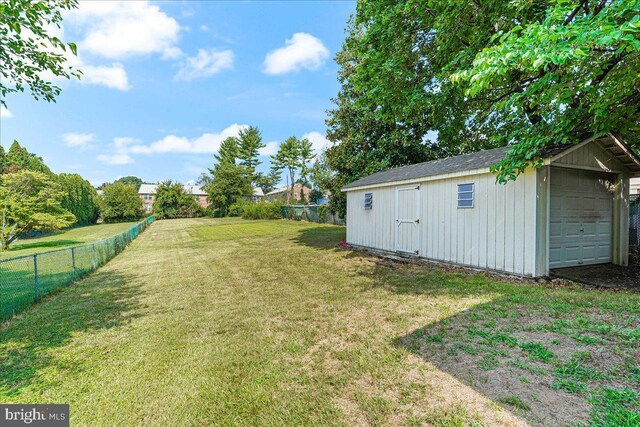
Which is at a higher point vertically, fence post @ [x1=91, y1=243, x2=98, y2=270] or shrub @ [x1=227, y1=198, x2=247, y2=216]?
shrub @ [x1=227, y1=198, x2=247, y2=216]

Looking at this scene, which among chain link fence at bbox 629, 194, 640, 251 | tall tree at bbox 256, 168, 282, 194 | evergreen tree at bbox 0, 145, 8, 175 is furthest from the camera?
tall tree at bbox 256, 168, 282, 194

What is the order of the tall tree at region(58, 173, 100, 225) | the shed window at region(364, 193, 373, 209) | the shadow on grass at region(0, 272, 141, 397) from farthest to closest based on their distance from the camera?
the tall tree at region(58, 173, 100, 225)
the shed window at region(364, 193, 373, 209)
the shadow on grass at region(0, 272, 141, 397)

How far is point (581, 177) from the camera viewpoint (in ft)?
22.7

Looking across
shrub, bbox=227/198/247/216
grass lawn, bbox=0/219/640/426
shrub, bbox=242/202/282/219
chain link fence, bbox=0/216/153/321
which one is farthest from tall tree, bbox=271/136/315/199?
grass lawn, bbox=0/219/640/426

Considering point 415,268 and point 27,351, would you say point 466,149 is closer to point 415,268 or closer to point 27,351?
point 415,268

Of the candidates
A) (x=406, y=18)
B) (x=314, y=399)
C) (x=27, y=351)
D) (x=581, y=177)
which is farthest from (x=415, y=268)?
(x=27, y=351)

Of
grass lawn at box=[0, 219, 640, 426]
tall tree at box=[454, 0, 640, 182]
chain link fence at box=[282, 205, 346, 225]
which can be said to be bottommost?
grass lawn at box=[0, 219, 640, 426]

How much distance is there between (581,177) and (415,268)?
15.6ft

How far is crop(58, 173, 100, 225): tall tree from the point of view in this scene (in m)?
29.7

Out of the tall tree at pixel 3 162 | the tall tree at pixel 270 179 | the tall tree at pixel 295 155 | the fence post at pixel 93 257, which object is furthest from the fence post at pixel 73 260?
the tall tree at pixel 270 179

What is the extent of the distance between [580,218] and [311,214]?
2050 cm

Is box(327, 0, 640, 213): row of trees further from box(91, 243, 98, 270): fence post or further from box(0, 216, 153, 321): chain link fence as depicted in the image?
box(91, 243, 98, 270): fence post

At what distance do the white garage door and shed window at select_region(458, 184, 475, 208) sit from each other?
68.1 inches

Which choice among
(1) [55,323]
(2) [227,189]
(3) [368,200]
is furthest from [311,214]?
(1) [55,323]
